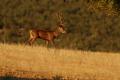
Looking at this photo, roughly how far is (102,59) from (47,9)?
1566 inches

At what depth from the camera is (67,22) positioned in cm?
6444

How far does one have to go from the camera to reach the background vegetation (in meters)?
57.9

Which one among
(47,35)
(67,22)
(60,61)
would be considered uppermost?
(60,61)

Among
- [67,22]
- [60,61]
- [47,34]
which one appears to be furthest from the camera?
[67,22]

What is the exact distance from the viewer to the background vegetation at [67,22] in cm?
5794

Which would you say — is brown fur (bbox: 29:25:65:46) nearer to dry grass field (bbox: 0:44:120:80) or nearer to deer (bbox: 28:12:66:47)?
deer (bbox: 28:12:66:47)

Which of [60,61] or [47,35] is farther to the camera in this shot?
[47,35]

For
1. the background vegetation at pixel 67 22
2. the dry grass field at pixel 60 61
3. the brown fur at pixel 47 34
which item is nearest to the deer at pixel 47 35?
the brown fur at pixel 47 34

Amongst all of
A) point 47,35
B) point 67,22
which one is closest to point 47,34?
point 47,35

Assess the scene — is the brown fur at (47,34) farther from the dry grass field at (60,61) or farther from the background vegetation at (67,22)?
the background vegetation at (67,22)

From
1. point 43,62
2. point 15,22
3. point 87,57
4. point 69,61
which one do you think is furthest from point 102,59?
point 15,22

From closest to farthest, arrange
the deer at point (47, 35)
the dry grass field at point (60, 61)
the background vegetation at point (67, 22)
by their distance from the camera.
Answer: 1. the dry grass field at point (60, 61)
2. the deer at point (47, 35)
3. the background vegetation at point (67, 22)

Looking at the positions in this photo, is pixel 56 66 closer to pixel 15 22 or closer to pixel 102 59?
pixel 102 59

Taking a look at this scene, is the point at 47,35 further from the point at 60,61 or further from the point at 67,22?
the point at 67,22
